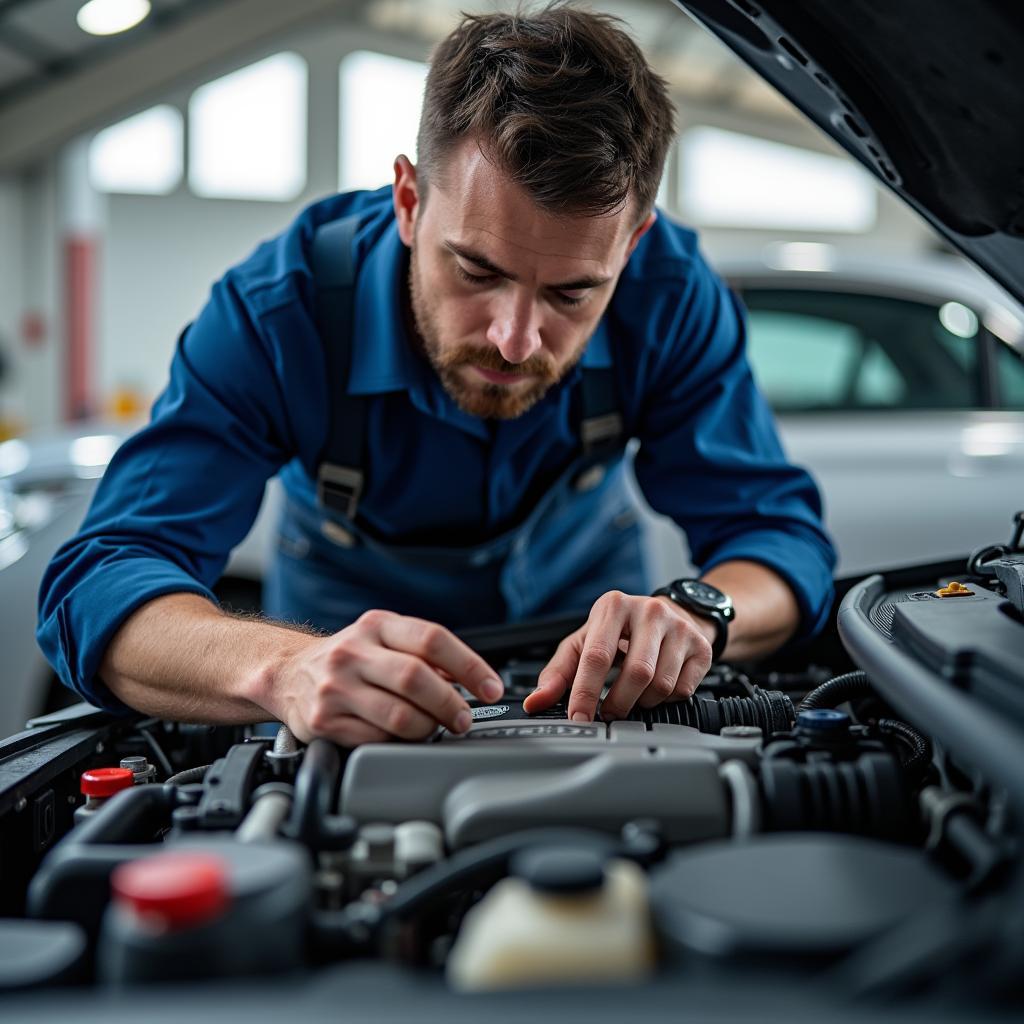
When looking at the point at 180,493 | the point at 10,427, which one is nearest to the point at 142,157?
the point at 10,427

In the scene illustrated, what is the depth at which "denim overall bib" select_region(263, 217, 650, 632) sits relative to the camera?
158 centimetres

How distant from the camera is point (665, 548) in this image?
2.75 m

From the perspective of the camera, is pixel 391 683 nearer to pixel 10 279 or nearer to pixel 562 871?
pixel 562 871

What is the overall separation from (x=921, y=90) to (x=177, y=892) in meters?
0.97

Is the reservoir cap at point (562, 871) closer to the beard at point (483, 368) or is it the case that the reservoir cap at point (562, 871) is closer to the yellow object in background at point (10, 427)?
the beard at point (483, 368)

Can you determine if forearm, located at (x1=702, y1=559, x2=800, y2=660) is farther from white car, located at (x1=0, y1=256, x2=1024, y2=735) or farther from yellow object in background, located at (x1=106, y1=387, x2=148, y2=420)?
yellow object in background, located at (x1=106, y1=387, x2=148, y2=420)

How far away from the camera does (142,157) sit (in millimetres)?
9867

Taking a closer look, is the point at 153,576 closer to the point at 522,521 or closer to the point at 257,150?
the point at 522,521

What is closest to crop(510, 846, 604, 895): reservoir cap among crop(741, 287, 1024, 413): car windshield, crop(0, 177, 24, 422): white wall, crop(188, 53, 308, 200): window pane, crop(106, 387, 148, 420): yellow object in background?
crop(741, 287, 1024, 413): car windshield

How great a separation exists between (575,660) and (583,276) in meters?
0.45

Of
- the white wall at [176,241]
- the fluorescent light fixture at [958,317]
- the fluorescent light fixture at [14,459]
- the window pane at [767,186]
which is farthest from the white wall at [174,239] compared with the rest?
the fluorescent light fixture at [958,317]

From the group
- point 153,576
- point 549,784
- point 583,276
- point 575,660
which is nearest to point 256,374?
→ point 153,576

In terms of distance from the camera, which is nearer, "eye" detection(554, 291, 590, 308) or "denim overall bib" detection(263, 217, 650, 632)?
"eye" detection(554, 291, 590, 308)

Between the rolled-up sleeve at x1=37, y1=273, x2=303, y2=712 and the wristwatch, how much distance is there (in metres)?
0.54
